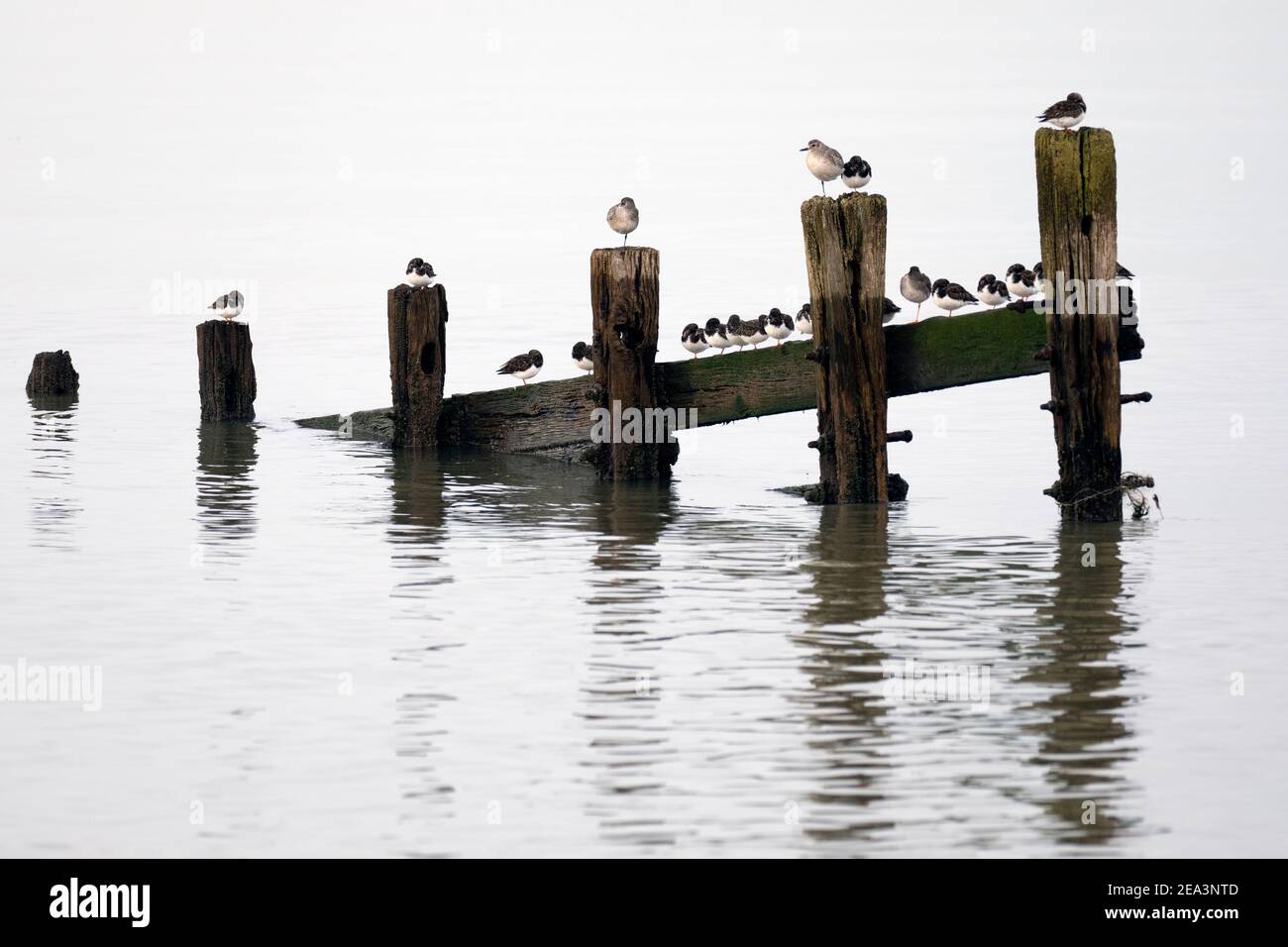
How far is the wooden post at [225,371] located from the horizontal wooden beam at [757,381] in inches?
98.9

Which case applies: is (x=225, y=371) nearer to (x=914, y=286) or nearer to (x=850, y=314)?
(x=914, y=286)

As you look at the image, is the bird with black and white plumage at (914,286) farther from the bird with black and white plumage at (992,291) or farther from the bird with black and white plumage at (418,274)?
the bird with black and white plumage at (418,274)

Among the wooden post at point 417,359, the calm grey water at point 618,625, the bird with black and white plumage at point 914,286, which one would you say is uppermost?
the bird with black and white plumage at point 914,286

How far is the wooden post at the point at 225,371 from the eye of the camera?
2286 centimetres

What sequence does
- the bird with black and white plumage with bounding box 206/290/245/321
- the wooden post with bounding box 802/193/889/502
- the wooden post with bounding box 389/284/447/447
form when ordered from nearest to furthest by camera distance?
the wooden post with bounding box 802/193/889/502, the wooden post with bounding box 389/284/447/447, the bird with black and white plumage with bounding box 206/290/245/321

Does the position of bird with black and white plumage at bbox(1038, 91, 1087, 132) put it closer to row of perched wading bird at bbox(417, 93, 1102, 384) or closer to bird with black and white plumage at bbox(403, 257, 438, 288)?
row of perched wading bird at bbox(417, 93, 1102, 384)

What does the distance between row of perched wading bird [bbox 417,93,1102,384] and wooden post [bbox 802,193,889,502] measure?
43cm

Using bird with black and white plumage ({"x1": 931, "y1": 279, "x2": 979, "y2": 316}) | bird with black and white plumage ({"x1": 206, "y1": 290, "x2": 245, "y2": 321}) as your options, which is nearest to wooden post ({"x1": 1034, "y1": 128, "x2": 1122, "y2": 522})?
bird with black and white plumage ({"x1": 931, "y1": 279, "x2": 979, "y2": 316})

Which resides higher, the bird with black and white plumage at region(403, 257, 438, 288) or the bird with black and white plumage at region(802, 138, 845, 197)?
the bird with black and white plumage at region(802, 138, 845, 197)

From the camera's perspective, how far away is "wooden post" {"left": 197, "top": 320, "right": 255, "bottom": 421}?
22.9 metres

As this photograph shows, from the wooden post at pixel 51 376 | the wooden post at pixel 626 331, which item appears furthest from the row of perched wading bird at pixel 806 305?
→ the wooden post at pixel 51 376

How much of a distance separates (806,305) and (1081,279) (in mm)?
4481
